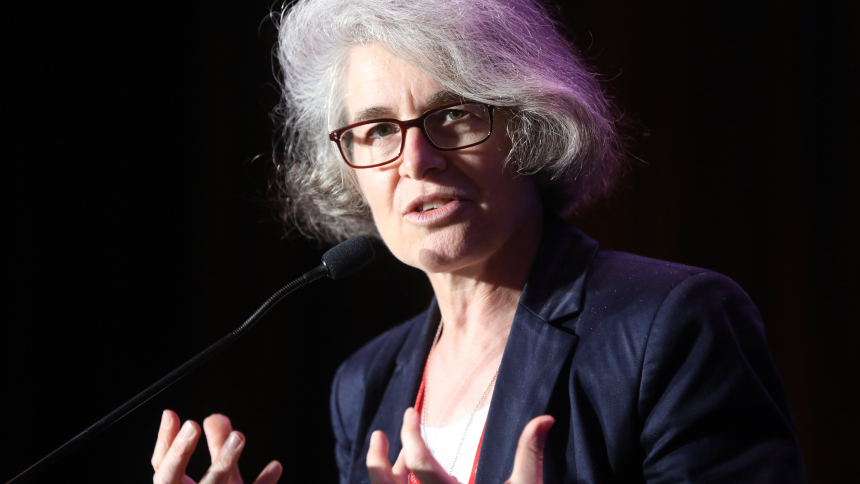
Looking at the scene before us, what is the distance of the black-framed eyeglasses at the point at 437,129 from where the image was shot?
1.18 meters

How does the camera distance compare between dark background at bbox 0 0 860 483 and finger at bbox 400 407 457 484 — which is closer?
finger at bbox 400 407 457 484

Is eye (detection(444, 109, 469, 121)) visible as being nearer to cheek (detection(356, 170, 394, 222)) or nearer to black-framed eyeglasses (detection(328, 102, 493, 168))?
black-framed eyeglasses (detection(328, 102, 493, 168))

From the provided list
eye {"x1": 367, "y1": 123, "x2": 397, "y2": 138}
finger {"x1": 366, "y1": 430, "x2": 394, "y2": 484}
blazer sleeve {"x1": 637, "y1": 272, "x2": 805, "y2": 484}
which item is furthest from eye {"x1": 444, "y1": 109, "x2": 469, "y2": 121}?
finger {"x1": 366, "y1": 430, "x2": 394, "y2": 484}

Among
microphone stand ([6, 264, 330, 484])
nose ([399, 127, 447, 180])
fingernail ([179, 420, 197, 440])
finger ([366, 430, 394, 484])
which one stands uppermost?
nose ([399, 127, 447, 180])

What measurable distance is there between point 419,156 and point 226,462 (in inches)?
26.2

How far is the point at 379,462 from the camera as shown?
84 cm

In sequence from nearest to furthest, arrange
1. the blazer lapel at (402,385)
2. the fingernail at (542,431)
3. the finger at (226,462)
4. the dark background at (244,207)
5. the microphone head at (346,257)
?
the fingernail at (542,431), the finger at (226,462), the microphone head at (346,257), the blazer lapel at (402,385), the dark background at (244,207)

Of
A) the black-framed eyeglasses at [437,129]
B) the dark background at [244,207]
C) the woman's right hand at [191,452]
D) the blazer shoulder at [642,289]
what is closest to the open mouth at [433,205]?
the black-framed eyeglasses at [437,129]

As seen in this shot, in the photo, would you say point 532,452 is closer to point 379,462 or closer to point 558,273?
point 379,462

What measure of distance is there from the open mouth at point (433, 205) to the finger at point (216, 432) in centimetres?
55

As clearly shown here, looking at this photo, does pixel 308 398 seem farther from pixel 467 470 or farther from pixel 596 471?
pixel 596 471

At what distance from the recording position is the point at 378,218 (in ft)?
4.30

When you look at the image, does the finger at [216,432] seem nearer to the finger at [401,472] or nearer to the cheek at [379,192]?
the finger at [401,472]

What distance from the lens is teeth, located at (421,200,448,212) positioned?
1.18m
